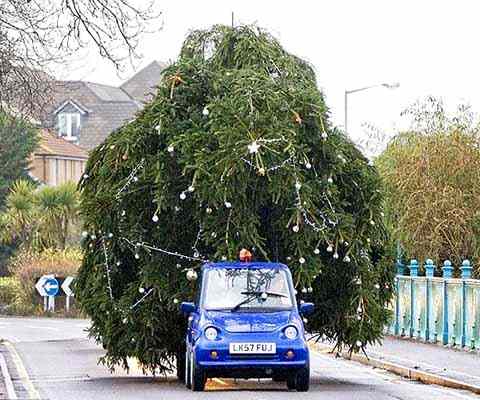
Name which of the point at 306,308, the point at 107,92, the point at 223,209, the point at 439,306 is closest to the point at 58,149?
the point at 107,92

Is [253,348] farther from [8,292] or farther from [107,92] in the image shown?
[107,92]

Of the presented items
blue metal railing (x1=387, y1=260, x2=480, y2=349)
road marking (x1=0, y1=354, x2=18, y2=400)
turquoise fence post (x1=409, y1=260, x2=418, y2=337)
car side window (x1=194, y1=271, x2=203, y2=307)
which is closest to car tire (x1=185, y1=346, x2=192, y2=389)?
car side window (x1=194, y1=271, x2=203, y2=307)

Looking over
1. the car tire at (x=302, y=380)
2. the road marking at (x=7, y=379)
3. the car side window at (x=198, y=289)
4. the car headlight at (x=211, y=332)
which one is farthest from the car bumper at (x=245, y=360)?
the road marking at (x=7, y=379)

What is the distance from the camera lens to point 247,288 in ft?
64.2

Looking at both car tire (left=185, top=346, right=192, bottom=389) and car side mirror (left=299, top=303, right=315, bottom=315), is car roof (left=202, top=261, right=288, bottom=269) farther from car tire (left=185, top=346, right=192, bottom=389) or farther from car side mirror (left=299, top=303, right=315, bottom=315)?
car tire (left=185, top=346, right=192, bottom=389)

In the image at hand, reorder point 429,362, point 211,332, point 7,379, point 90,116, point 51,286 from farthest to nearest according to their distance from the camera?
point 90,116 → point 51,286 → point 429,362 → point 7,379 → point 211,332

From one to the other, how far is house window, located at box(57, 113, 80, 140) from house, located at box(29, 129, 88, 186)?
43.3 ft

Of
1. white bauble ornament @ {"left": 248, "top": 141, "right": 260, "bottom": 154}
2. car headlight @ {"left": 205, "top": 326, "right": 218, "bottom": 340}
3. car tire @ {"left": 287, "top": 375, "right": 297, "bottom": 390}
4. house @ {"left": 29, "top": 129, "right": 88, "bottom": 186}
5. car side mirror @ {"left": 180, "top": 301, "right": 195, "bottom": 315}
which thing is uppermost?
house @ {"left": 29, "top": 129, "right": 88, "bottom": 186}

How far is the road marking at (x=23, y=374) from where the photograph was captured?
62.8ft

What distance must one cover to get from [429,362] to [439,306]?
595 centimetres

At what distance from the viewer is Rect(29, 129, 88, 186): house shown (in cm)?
9388

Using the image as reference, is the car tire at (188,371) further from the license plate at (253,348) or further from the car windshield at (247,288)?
the license plate at (253,348)

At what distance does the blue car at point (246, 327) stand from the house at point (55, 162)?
239 ft

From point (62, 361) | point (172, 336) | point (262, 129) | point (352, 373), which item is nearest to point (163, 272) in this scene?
point (172, 336)
